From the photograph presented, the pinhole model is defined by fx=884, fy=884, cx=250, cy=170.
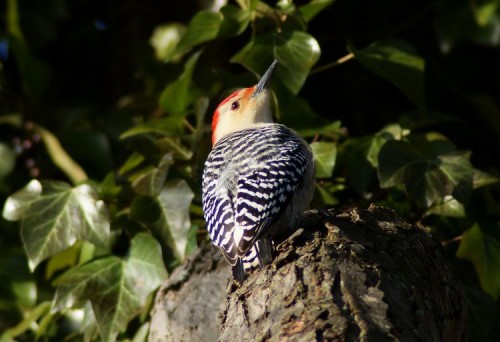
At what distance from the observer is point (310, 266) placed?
2.87 metres

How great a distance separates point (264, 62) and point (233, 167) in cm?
93

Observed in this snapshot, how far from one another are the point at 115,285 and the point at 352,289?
1849mm

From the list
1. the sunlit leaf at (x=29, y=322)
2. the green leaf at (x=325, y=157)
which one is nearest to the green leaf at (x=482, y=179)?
the green leaf at (x=325, y=157)

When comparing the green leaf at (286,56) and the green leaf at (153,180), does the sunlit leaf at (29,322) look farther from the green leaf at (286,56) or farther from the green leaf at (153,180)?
the green leaf at (286,56)

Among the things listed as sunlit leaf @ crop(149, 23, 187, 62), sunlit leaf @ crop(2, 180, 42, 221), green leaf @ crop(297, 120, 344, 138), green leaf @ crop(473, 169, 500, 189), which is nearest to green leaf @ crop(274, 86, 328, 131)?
green leaf @ crop(297, 120, 344, 138)

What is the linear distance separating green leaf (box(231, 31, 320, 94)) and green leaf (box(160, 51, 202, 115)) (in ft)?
1.65

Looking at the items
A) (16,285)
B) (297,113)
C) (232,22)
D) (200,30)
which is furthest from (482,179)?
(16,285)

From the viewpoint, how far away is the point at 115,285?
4320mm

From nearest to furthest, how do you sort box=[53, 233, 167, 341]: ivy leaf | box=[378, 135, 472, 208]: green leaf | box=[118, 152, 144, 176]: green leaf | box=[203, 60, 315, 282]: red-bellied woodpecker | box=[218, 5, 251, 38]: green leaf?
1. box=[203, 60, 315, 282]: red-bellied woodpecker
2. box=[378, 135, 472, 208]: green leaf
3. box=[53, 233, 167, 341]: ivy leaf
4. box=[218, 5, 251, 38]: green leaf
5. box=[118, 152, 144, 176]: green leaf

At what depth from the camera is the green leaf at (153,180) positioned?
14.4ft

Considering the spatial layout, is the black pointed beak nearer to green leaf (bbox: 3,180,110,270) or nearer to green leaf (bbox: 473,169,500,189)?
green leaf (bbox: 3,180,110,270)

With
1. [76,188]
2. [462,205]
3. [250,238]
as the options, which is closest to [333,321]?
[250,238]

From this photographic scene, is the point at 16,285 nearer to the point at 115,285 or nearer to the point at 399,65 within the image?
the point at 115,285

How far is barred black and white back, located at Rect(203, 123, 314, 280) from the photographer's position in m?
3.41
